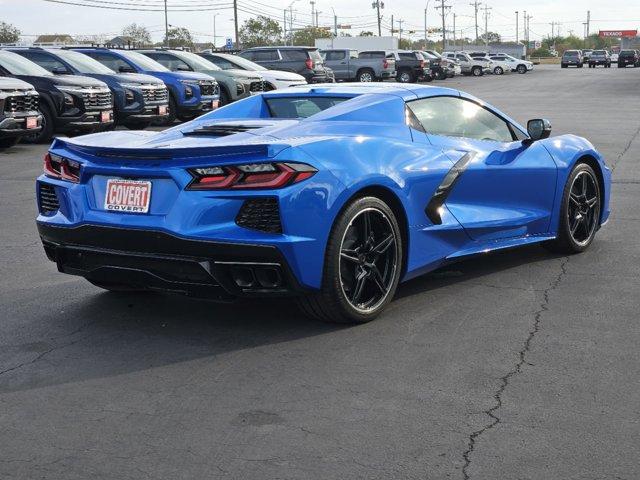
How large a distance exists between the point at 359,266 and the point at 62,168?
1.75 metres

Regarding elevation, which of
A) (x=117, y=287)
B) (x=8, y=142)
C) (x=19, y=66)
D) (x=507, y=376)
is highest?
(x=19, y=66)

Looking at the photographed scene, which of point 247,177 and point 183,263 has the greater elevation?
point 247,177

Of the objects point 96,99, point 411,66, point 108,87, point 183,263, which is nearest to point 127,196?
point 183,263

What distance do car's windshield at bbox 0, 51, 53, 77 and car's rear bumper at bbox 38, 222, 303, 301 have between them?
13.6 m

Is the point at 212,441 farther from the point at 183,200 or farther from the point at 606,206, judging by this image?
the point at 606,206

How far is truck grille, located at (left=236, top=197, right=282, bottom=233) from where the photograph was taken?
199 inches

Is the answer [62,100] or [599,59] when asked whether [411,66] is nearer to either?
[62,100]

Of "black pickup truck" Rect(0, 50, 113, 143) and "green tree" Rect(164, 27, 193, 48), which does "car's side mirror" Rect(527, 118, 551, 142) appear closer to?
"black pickup truck" Rect(0, 50, 113, 143)

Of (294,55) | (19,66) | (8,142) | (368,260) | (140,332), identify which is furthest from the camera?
(294,55)

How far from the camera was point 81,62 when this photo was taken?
20.5 metres

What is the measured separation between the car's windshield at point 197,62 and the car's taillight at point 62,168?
19505 mm

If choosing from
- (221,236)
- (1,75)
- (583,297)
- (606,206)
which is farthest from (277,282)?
(1,75)

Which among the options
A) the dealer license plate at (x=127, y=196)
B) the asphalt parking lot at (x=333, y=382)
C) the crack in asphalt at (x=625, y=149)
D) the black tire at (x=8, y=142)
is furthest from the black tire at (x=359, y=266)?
the black tire at (x=8, y=142)

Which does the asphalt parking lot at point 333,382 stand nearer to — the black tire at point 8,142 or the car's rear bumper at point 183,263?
the car's rear bumper at point 183,263
